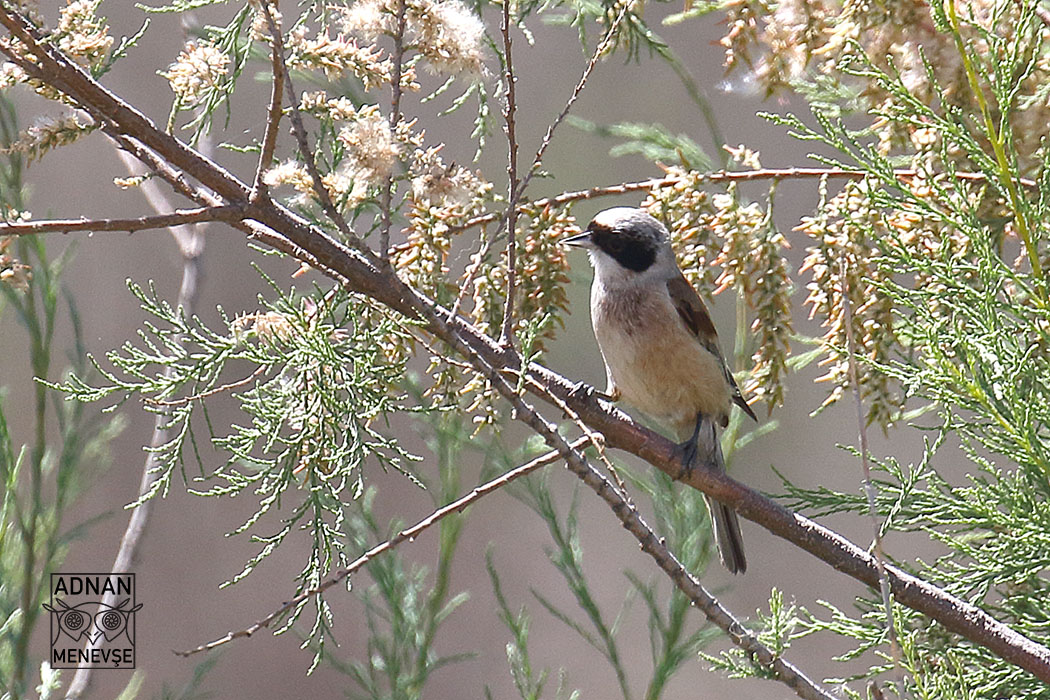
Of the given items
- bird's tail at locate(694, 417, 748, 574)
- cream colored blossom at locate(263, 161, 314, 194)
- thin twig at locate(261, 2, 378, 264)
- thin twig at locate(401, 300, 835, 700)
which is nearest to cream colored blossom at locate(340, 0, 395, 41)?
thin twig at locate(261, 2, 378, 264)

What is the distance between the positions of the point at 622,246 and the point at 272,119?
5.70 feet

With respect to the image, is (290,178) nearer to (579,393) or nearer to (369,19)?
(369,19)

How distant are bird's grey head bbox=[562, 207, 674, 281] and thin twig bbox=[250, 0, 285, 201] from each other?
1.56m

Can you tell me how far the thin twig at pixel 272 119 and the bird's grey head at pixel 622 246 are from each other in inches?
61.4

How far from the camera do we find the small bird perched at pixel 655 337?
315 centimetres

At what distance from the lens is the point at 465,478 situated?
249 inches

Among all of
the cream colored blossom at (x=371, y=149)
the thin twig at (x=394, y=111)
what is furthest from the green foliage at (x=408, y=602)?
the cream colored blossom at (x=371, y=149)

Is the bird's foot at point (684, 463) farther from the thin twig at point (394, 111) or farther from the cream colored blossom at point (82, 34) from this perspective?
the cream colored blossom at point (82, 34)

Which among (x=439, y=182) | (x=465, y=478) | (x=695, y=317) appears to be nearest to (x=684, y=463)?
(x=439, y=182)

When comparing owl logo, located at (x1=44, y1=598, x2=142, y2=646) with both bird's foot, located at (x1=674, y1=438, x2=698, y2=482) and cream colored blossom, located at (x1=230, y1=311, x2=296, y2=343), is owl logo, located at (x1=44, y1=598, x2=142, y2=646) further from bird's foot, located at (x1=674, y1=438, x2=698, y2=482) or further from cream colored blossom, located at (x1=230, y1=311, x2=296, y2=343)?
bird's foot, located at (x1=674, y1=438, x2=698, y2=482)

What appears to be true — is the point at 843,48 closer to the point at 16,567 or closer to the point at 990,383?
the point at 990,383

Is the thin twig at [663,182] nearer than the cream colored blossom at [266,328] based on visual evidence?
No

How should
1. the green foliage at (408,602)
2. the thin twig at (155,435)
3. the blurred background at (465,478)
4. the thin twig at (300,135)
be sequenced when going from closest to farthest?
the thin twig at (300,135) → the thin twig at (155,435) → the green foliage at (408,602) → the blurred background at (465,478)

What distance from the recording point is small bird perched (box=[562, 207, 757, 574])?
3.15m
